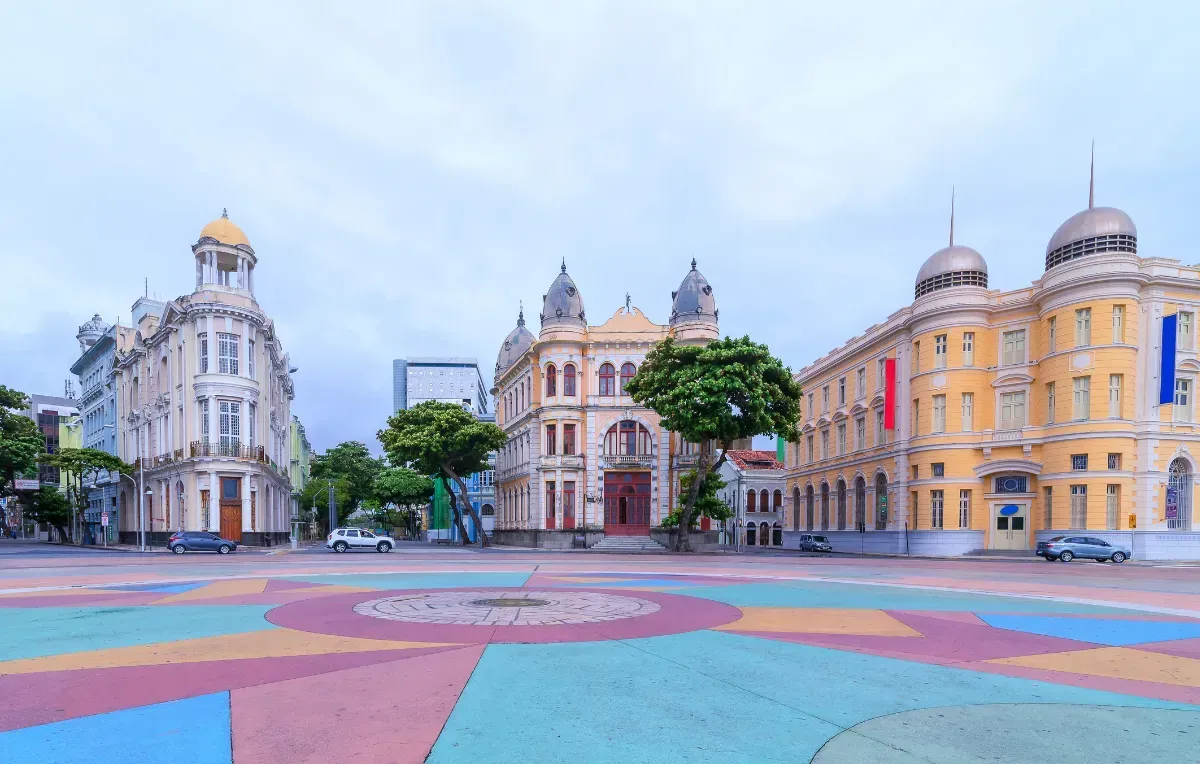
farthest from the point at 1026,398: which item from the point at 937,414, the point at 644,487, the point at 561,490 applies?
the point at 561,490

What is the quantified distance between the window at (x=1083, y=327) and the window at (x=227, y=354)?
49035 mm

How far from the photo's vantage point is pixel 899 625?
10.6 metres

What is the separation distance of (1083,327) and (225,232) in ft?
167

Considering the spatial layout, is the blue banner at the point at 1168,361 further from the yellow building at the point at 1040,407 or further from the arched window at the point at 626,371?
the arched window at the point at 626,371

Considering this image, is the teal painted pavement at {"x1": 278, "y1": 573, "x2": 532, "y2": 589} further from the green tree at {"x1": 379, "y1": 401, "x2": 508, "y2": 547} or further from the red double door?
the green tree at {"x1": 379, "y1": 401, "x2": 508, "y2": 547}

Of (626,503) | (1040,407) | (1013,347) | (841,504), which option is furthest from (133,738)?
(841,504)

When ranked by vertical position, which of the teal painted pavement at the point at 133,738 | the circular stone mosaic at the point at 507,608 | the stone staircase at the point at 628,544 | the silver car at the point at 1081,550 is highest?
the stone staircase at the point at 628,544

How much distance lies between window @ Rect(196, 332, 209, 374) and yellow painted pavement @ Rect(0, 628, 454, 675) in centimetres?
4070

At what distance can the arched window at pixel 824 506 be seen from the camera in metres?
55.2

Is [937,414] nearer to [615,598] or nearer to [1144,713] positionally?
[615,598]

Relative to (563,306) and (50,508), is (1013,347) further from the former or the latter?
(50,508)

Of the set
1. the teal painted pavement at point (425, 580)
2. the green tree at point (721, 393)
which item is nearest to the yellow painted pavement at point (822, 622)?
the teal painted pavement at point (425, 580)

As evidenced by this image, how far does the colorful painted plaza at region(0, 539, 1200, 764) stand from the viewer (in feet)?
17.1

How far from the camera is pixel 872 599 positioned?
46.3 feet
